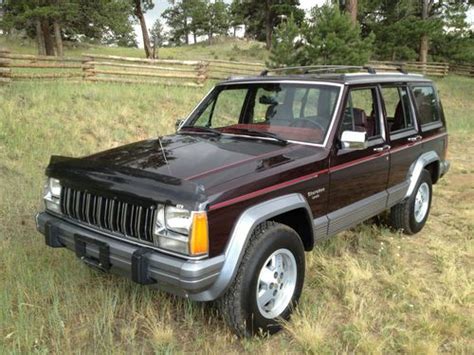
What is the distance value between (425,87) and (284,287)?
11.9 ft

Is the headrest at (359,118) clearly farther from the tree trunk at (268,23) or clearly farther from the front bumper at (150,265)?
the tree trunk at (268,23)

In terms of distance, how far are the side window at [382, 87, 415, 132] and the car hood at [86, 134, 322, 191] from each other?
5.66 feet

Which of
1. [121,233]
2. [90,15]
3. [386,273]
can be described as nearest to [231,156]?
[121,233]

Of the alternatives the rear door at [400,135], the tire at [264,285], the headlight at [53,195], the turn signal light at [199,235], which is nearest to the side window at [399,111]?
the rear door at [400,135]

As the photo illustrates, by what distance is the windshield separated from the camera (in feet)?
13.4

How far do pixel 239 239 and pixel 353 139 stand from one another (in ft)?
4.80

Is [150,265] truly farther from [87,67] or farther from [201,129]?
[87,67]

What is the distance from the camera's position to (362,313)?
3625mm

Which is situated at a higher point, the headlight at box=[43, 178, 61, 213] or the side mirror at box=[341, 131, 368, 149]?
the side mirror at box=[341, 131, 368, 149]

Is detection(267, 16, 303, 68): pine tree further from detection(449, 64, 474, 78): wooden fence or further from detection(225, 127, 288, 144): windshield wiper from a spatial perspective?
detection(449, 64, 474, 78): wooden fence

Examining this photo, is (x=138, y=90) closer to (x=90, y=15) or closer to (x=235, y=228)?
(x=235, y=228)

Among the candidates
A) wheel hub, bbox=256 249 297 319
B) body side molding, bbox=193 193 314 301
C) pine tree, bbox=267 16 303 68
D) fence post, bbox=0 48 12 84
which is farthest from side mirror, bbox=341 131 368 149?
pine tree, bbox=267 16 303 68

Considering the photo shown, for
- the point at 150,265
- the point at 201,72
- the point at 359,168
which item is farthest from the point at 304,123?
the point at 201,72

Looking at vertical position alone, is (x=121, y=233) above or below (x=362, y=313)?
above
